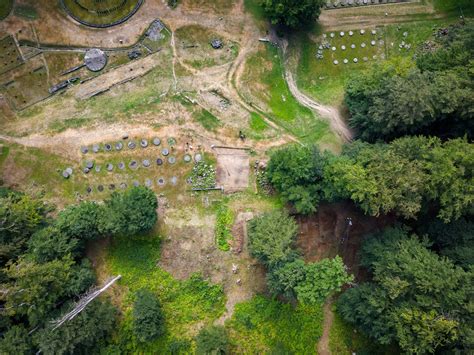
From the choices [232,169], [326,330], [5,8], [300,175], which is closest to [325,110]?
[300,175]

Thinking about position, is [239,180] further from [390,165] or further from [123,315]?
[123,315]

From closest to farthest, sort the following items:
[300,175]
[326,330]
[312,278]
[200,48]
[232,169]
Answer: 1. [312,278]
2. [300,175]
3. [326,330]
4. [232,169]
5. [200,48]

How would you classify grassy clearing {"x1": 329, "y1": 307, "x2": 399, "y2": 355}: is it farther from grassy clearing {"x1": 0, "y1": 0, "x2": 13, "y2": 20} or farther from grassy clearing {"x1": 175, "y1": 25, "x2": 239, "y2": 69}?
grassy clearing {"x1": 0, "y1": 0, "x2": 13, "y2": 20}

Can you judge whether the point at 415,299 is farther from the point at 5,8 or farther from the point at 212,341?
the point at 5,8

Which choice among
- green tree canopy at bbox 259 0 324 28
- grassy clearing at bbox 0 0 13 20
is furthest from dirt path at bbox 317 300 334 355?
grassy clearing at bbox 0 0 13 20

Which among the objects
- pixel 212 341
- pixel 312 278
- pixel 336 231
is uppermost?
pixel 336 231

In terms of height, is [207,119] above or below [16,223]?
above
